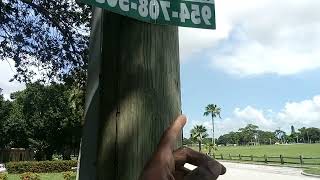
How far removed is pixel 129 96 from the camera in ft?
4.96

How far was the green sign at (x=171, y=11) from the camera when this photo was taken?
152 cm

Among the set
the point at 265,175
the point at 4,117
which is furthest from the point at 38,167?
the point at 4,117

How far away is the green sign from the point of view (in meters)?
1.52

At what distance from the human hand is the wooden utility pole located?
0.26 metres

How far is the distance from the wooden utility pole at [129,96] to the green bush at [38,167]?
166 feet

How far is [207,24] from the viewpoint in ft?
5.22

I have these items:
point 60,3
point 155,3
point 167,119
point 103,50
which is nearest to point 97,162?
point 167,119

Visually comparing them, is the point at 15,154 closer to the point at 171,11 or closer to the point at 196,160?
the point at 171,11

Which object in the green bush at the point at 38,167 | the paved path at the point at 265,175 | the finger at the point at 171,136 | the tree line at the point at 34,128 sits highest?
the tree line at the point at 34,128

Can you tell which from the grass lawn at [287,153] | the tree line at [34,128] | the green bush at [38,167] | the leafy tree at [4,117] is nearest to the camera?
the green bush at [38,167]

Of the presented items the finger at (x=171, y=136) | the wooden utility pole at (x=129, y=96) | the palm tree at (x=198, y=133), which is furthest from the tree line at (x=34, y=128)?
the finger at (x=171, y=136)

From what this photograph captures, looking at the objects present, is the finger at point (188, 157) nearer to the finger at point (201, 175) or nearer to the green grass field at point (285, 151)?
the finger at point (201, 175)

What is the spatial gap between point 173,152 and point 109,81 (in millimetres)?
446

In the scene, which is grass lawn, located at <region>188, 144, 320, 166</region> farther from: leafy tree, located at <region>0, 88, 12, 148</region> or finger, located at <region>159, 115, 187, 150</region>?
finger, located at <region>159, 115, 187, 150</region>
